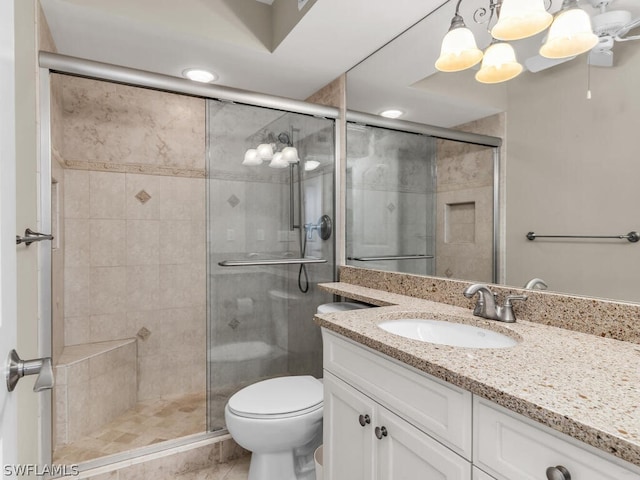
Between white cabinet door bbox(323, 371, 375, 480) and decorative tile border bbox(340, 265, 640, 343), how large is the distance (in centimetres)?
61

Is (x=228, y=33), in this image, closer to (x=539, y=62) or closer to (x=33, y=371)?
(x=539, y=62)

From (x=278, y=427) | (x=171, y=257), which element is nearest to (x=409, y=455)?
(x=278, y=427)

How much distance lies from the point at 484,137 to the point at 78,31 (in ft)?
6.33

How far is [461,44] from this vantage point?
1.39m

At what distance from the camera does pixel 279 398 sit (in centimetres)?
175

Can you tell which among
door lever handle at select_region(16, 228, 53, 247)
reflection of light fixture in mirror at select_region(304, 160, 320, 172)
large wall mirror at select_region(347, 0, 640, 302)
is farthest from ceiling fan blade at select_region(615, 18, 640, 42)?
door lever handle at select_region(16, 228, 53, 247)

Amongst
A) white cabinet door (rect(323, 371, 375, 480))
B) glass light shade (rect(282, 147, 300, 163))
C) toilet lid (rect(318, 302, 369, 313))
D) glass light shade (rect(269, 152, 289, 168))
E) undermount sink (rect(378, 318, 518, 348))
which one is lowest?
white cabinet door (rect(323, 371, 375, 480))

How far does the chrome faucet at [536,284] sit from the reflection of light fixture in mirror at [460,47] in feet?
2.78

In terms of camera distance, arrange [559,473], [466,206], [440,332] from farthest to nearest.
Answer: [466,206]
[440,332]
[559,473]

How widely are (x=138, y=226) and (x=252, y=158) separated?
1.27 m

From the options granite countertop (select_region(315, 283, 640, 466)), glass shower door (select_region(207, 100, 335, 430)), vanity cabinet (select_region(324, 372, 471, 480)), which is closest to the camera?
granite countertop (select_region(315, 283, 640, 466))

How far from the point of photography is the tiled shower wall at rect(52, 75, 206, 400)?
256 cm

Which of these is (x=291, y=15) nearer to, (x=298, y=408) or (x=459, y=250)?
(x=459, y=250)

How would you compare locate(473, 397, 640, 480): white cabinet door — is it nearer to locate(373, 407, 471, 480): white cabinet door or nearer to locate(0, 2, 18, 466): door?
locate(373, 407, 471, 480): white cabinet door
